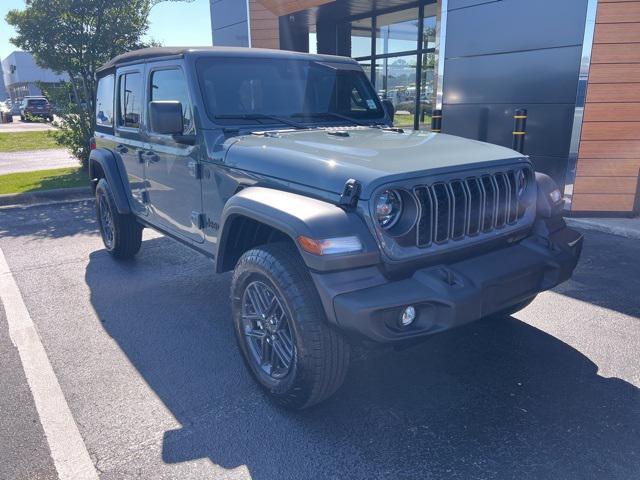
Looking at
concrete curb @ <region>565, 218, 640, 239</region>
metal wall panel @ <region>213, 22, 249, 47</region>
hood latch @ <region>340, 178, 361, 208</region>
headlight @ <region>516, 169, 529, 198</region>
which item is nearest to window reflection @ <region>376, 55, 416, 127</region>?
metal wall panel @ <region>213, 22, 249, 47</region>

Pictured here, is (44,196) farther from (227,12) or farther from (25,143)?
(25,143)

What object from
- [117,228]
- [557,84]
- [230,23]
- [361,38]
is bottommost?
[117,228]

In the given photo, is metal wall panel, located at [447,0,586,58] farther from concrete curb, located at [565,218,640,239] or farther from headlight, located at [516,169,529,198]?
headlight, located at [516,169,529,198]

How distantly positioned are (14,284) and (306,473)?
4.03 metres

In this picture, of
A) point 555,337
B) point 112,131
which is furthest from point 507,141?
point 112,131

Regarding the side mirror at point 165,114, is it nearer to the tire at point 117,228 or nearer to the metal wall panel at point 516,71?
the tire at point 117,228

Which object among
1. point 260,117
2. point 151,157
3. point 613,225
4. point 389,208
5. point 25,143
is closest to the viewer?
point 389,208

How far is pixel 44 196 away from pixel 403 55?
318 inches

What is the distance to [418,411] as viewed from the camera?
2.95 m

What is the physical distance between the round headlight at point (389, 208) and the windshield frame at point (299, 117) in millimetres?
1485

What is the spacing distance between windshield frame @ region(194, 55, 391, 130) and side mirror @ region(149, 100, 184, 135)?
0.22 m

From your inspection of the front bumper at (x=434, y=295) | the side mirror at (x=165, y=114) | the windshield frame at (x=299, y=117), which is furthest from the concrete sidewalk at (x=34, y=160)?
the front bumper at (x=434, y=295)

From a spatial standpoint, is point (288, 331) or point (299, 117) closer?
point (288, 331)

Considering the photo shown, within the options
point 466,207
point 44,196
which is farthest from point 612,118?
point 44,196
